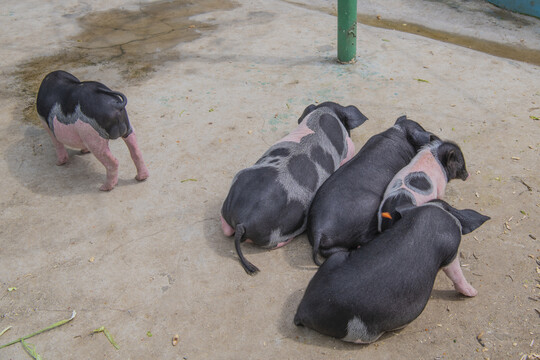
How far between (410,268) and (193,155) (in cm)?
234

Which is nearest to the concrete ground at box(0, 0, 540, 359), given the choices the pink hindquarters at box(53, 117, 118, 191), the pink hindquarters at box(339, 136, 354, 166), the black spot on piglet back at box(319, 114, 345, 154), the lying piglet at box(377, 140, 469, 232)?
the pink hindquarters at box(53, 117, 118, 191)

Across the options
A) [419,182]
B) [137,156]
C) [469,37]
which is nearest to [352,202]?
[419,182]

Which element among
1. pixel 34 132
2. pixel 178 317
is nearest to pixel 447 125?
pixel 178 317

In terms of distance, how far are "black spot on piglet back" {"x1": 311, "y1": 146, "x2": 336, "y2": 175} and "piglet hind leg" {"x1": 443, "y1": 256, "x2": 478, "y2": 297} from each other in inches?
45.2

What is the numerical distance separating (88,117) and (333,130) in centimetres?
193

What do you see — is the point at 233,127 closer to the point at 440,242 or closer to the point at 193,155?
the point at 193,155

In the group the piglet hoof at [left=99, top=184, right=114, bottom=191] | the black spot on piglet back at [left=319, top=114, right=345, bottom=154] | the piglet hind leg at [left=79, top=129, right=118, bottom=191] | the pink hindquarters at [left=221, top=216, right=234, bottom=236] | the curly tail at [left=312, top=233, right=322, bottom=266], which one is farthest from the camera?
the piglet hoof at [left=99, top=184, right=114, bottom=191]

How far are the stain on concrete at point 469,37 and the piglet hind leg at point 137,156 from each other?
448 cm

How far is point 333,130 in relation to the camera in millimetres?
3869

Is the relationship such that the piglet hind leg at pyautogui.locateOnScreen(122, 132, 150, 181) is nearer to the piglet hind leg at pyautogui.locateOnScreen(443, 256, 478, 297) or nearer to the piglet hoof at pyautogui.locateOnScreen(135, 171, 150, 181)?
the piglet hoof at pyautogui.locateOnScreen(135, 171, 150, 181)

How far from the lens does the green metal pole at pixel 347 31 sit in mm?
5330

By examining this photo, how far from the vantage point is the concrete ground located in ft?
9.20

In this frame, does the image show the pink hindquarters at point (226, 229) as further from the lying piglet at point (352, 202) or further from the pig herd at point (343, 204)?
the lying piglet at point (352, 202)

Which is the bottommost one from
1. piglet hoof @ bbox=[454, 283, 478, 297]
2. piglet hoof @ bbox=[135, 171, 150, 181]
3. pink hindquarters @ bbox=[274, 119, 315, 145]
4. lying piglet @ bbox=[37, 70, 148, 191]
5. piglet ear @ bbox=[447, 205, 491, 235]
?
piglet hoof @ bbox=[454, 283, 478, 297]
